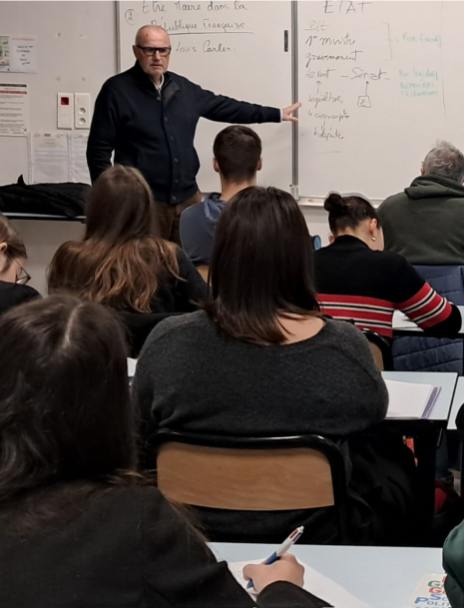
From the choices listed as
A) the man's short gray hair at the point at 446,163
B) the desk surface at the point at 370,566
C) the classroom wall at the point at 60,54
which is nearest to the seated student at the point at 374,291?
the man's short gray hair at the point at 446,163

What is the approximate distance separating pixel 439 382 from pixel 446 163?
1.82 m

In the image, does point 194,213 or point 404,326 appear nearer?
point 404,326

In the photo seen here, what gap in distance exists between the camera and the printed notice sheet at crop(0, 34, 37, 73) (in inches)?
233

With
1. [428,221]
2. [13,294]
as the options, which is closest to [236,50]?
[428,221]

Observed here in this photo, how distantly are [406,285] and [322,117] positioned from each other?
8.40 ft

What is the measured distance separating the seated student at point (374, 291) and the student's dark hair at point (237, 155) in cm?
94

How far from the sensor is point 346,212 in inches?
136

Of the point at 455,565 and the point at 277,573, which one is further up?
the point at 455,565

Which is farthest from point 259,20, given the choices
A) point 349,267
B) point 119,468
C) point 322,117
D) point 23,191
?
point 119,468

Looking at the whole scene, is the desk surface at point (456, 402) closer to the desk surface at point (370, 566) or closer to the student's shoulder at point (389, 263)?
the student's shoulder at point (389, 263)

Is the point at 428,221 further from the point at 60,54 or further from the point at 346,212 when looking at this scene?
the point at 60,54

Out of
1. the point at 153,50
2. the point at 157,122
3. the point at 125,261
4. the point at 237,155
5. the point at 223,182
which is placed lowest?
the point at 125,261

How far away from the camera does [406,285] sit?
3277 mm

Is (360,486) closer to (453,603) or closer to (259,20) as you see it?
(453,603)
